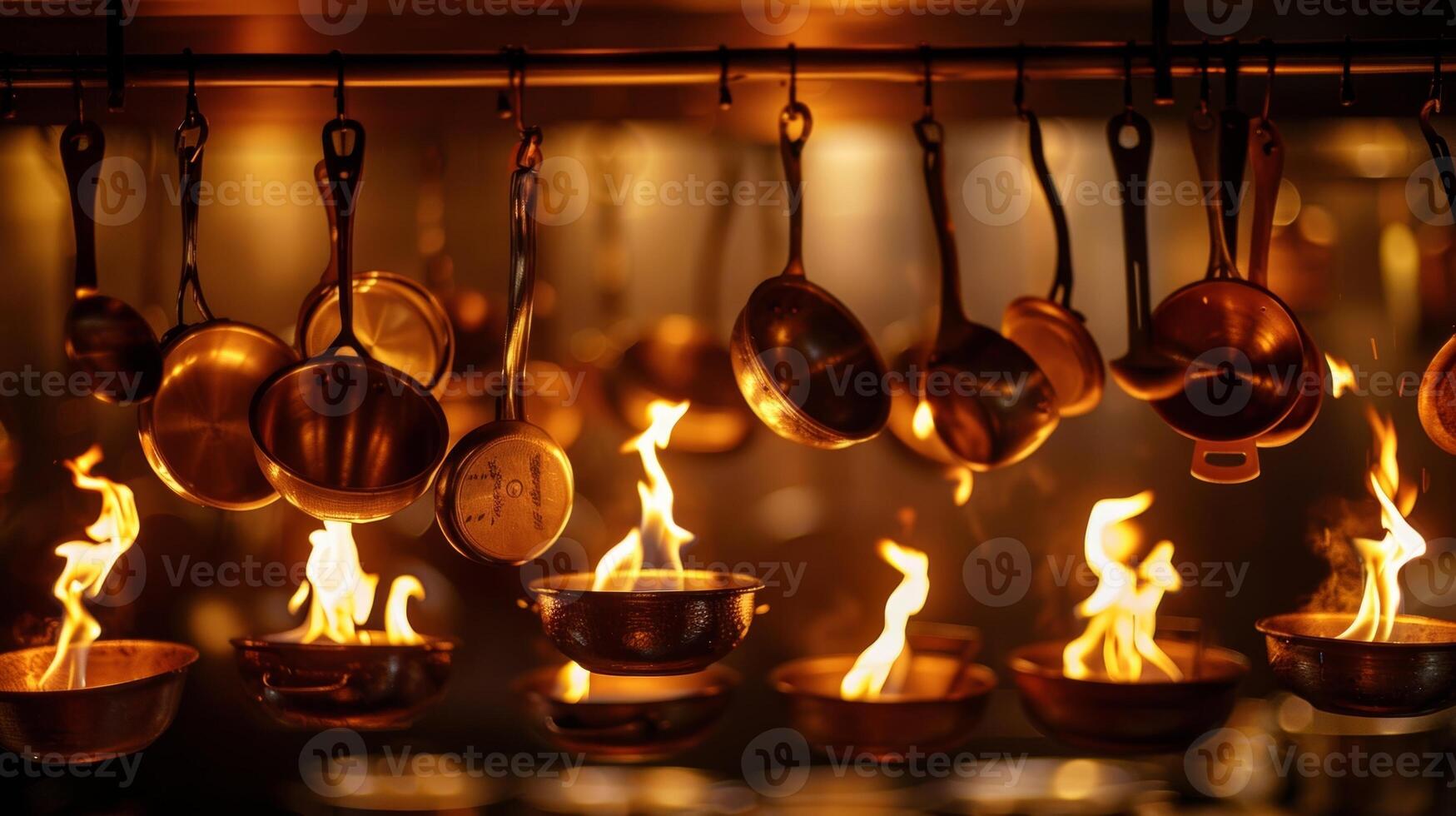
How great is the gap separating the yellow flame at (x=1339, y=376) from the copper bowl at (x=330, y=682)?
129 centimetres

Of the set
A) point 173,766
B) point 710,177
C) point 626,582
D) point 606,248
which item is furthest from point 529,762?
point 710,177

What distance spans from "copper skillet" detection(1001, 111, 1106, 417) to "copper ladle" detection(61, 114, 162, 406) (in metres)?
1.03

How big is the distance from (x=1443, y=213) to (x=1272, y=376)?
50 cm

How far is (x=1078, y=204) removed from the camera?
1.51 m

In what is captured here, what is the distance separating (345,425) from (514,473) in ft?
0.76

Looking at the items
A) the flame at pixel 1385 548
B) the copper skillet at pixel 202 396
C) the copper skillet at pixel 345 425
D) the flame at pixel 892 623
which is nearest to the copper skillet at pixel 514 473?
the copper skillet at pixel 345 425

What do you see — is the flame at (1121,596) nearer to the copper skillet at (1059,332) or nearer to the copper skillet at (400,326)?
the copper skillet at (1059,332)

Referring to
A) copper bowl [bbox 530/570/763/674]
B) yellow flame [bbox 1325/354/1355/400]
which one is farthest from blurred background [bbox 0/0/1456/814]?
copper bowl [bbox 530/570/763/674]

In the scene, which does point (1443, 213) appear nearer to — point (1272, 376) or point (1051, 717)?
point (1272, 376)

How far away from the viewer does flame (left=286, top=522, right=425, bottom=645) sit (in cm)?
144

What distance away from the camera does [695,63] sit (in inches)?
50.2

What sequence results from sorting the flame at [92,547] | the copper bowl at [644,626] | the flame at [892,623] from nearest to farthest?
the copper bowl at [644,626] → the flame at [892,623] → the flame at [92,547]

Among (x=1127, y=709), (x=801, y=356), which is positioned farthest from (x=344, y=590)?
(x=1127, y=709)

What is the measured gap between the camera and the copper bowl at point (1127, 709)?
1.11 meters
